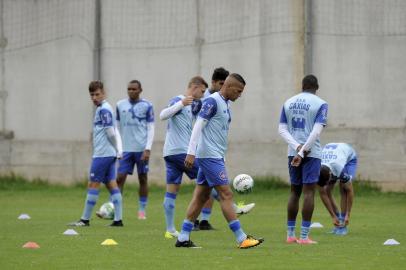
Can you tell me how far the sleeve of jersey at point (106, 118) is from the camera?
16203 millimetres

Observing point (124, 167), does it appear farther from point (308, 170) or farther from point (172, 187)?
point (308, 170)

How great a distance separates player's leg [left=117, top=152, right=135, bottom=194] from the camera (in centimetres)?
1847

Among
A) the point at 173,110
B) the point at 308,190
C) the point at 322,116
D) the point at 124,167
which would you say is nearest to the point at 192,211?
the point at 308,190

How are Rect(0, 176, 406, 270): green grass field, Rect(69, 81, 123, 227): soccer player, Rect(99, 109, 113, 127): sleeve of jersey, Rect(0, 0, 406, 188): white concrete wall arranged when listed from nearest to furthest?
Rect(0, 176, 406, 270): green grass field, Rect(99, 109, 113, 127): sleeve of jersey, Rect(69, 81, 123, 227): soccer player, Rect(0, 0, 406, 188): white concrete wall

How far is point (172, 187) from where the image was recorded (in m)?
14.5

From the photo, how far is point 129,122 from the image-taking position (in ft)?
62.0

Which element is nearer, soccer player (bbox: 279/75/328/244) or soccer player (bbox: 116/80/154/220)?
soccer player (bbox: 279/75/328/244)

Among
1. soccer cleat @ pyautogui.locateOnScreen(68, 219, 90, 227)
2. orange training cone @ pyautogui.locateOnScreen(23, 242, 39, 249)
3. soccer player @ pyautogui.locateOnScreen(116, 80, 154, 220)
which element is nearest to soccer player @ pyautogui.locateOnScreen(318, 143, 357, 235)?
soccer cleat @ pyautogui.locateOnScreen(68, 219, 90, 227)

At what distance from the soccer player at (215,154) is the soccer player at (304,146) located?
3.78 ft

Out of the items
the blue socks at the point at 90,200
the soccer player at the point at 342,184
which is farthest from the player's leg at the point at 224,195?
the blue socks at the point at 90,200

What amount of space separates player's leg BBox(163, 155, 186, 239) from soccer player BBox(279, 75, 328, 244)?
1.73 meters

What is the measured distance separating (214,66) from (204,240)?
Answer: 11.2 m

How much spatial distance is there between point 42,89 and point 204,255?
52.4 ft

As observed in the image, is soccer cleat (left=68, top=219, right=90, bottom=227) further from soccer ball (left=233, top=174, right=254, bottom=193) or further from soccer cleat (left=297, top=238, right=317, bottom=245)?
soccer cleat (left=297, top=238, right=317, bottom=245)
